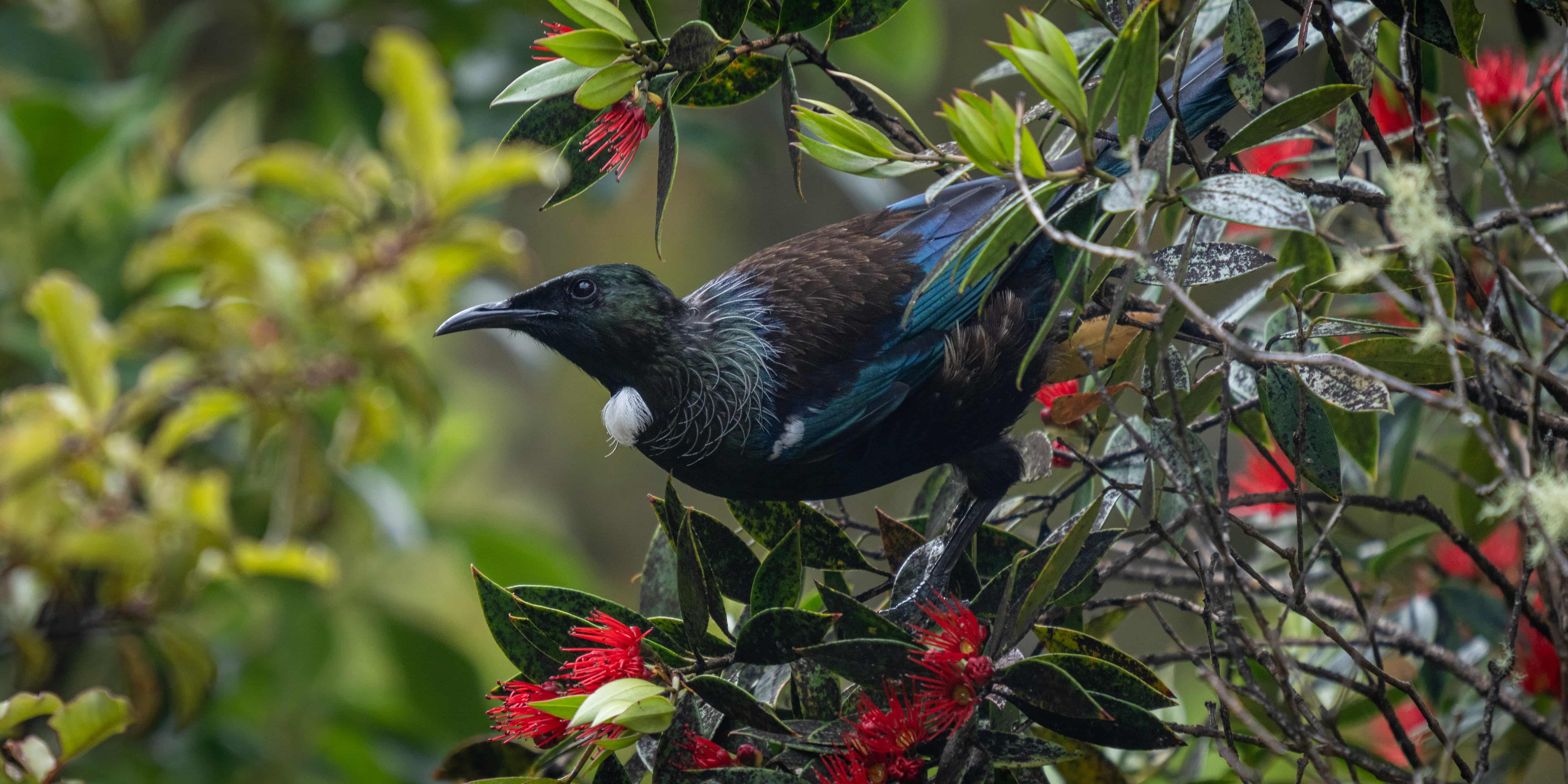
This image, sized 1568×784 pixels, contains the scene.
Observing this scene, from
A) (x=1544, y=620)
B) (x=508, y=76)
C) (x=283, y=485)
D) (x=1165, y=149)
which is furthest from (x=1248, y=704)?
(x=508, y=76)

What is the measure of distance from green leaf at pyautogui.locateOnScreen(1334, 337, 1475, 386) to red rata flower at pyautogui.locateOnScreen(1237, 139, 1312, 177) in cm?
39

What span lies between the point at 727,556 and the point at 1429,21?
1.80 ft

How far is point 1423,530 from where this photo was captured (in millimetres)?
940

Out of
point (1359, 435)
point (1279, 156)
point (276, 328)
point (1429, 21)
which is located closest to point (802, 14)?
point (1429, 21)

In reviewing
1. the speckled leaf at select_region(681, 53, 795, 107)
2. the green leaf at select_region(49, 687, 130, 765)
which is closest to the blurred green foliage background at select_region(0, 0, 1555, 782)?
Result: the green leaf at select_region(49, 687, 130, 765)

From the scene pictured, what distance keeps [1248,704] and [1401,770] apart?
27 centimetres

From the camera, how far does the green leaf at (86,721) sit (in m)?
0.75

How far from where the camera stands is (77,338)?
1159mm

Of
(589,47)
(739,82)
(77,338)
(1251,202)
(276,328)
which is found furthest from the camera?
(276,328)

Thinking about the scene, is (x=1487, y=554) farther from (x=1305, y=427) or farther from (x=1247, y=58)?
(x=1247, y=58)

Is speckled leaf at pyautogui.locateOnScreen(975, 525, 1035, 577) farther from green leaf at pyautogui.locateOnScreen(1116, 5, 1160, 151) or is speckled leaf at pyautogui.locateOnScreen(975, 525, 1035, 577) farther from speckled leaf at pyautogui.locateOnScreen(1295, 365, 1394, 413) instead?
green leaf at pyautogui.locateOnScreen(1116, 5, 1160, 151)

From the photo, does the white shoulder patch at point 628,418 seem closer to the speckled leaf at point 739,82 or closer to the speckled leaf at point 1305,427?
the speckled leaf at point 739,82

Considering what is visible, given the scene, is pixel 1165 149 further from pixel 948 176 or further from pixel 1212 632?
pixel 1212 632

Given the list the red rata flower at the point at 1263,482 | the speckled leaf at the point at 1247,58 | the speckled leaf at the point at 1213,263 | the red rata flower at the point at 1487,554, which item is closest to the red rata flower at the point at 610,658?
the speckled leaf at the point at 1213,263
